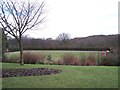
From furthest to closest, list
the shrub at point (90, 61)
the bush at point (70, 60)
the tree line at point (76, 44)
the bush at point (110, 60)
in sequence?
the tree line at point (76, 44), the bush at point (70, 60), the shrub at point (90, 61), the bush at point (110, 60)

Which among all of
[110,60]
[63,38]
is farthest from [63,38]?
[110,60]

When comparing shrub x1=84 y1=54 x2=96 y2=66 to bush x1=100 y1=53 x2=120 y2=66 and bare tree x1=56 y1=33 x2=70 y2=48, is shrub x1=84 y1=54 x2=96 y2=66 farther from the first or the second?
bare tree x1=56 y1=33 x2=70 y2=48

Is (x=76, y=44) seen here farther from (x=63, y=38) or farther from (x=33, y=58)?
(x=33, y=58)

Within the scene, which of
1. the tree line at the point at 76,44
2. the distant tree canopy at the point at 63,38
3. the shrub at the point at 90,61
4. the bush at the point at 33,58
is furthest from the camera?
the distant tree canopy at the point at 63,38

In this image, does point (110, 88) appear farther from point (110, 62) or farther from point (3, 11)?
point (110, 62)

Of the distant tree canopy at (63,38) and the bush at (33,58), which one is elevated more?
the distant tree canopy at (63,38)

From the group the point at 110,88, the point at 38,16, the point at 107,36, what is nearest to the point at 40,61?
the point at 38,16

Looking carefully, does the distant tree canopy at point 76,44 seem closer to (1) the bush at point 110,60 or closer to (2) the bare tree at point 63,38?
(2) the bare tree at point 63,38

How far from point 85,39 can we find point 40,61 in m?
27.5

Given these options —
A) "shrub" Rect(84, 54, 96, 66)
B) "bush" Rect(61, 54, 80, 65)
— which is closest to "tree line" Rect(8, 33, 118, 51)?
"shrub" Rect(84, 54, 96, 66)

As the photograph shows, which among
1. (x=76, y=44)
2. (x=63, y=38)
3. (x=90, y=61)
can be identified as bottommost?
(x=90, y=61)

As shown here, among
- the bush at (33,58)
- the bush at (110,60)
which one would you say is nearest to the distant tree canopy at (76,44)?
the bush at (33,58)

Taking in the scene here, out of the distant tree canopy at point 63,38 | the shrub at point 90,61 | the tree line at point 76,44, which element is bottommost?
the shrub at point 90,61

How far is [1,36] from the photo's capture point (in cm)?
1748
